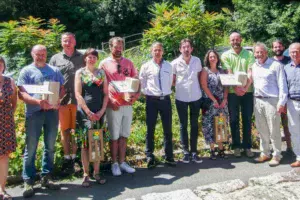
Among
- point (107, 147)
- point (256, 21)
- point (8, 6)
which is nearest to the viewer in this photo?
point (107, 147)

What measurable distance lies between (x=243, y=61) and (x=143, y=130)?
7.94 feet

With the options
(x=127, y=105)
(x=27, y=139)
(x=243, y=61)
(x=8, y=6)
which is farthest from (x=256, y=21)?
(x=8, y=6)

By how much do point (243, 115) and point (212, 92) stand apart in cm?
74

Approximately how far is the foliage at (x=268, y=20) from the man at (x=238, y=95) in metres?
7.86

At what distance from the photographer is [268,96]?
5.83 metres

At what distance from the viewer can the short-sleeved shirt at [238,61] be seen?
6207 mm

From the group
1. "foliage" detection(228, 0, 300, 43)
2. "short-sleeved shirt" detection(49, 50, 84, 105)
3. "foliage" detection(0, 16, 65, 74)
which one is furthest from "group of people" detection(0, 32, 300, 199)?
"foliage" detection(228, 0, 300, 43)

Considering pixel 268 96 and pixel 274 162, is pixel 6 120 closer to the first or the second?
pixel 268 96

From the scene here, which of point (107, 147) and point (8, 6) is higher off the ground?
point (8, 6)

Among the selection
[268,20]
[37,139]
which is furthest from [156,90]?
[268,20]

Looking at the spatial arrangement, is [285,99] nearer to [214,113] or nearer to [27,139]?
[214,113]

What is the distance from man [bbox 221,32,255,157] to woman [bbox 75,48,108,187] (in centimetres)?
237

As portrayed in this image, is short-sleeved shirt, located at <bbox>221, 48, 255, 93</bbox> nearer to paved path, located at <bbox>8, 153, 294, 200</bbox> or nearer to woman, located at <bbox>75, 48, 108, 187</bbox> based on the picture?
paved path, located at <bbox>8, 153, 294, 200</bbox>

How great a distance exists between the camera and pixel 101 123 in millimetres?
5309
